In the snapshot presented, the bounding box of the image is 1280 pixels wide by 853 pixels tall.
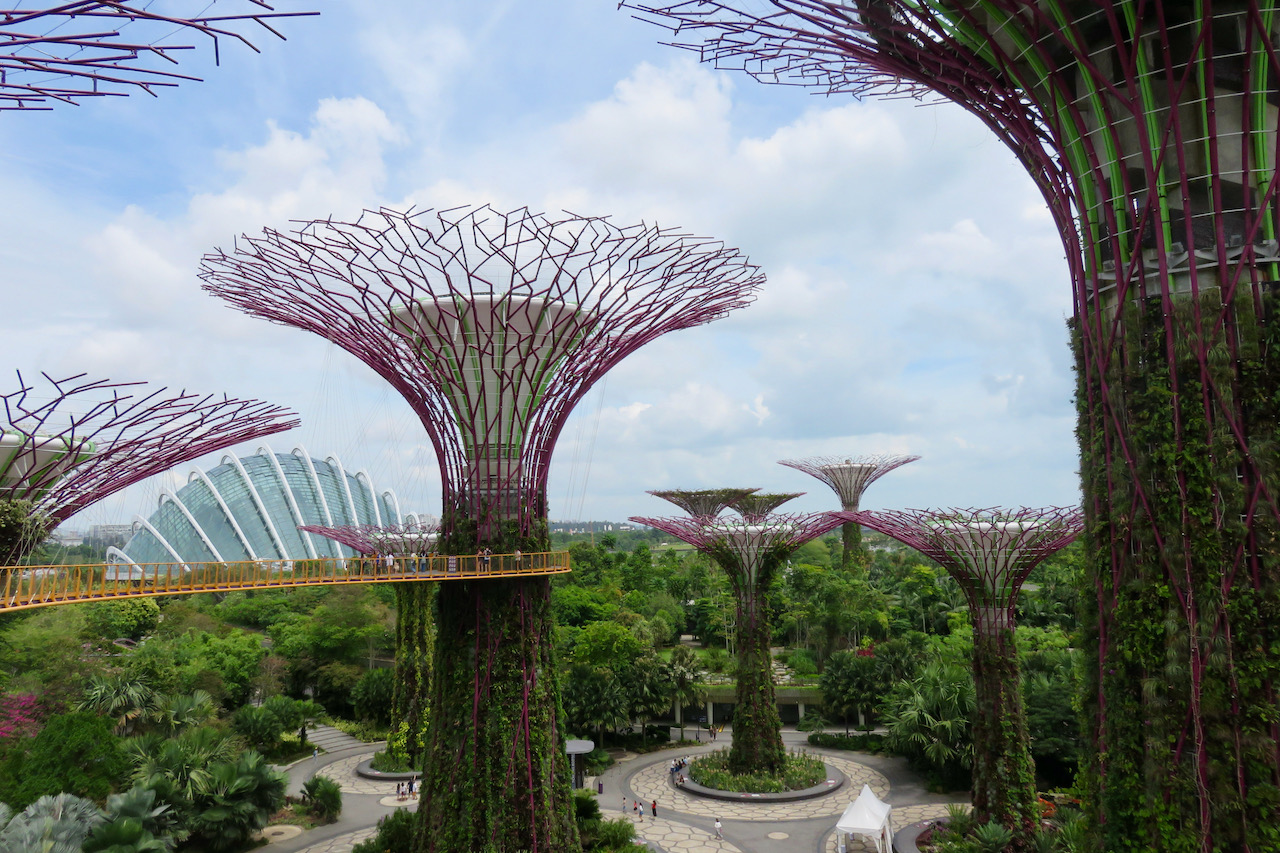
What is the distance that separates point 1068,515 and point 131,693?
87.5 feet

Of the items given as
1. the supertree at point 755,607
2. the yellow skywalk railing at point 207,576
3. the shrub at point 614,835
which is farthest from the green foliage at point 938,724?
the yellow skywalk railing at point 207,576

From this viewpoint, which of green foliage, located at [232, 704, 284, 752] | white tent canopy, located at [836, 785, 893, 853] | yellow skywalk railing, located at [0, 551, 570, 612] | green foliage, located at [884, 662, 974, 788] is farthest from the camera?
green foliage, located at [232, 704, 284, 752]

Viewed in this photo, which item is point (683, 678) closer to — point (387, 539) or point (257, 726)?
point (387, 539)

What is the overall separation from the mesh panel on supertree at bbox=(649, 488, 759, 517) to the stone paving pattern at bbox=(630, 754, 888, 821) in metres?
22.0

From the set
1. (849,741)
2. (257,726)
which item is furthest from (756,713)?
(257,726)

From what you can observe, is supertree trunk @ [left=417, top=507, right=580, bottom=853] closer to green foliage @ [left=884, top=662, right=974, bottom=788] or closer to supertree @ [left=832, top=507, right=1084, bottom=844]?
supertree @ [left=832, top=507, right=1084, bottom=844]

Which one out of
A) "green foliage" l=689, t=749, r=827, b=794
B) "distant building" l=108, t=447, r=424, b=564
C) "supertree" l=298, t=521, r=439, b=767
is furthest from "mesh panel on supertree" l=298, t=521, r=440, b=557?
"distant building" l=108, t=447, r=424, b=564

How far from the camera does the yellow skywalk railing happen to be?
1006cm

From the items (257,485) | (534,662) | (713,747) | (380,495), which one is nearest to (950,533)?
(534,662)

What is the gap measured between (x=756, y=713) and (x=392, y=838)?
11037 mm

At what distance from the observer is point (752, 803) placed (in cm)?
2211

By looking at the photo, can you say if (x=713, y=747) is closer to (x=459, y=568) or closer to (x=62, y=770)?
(x=459, y=568)

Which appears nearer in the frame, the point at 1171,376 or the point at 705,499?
the point at 1171,376

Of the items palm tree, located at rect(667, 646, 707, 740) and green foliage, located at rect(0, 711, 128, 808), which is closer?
green foliage, located at rect(0, 711, 128, 808)
